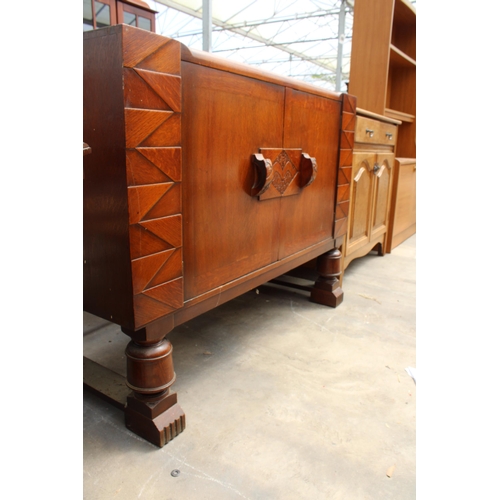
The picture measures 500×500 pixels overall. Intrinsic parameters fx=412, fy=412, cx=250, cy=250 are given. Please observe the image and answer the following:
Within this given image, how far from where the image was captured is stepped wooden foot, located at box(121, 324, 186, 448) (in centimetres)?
103

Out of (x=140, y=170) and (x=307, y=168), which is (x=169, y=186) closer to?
(x=140, y=170)

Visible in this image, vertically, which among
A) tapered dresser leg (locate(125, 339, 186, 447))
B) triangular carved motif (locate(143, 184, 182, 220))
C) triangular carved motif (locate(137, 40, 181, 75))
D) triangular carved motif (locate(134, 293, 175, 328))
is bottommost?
tapered dresser leg (locate(125, 339, 186, 447))

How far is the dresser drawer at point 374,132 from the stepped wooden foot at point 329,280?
0.62 m

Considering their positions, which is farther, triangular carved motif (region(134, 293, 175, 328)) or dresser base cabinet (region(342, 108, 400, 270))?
dresser base cabinet (region(342, 108, 400, 270))

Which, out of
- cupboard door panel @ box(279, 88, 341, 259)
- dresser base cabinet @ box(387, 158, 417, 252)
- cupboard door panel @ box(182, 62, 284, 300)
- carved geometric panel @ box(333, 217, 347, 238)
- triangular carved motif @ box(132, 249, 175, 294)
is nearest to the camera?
triangular carved motif @ box(132, 249, 175, 294)

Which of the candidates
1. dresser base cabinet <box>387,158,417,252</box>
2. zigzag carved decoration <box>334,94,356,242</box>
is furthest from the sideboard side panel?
dresser base cabinet <box>387,158,417,252</box>

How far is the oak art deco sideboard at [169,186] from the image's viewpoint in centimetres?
87

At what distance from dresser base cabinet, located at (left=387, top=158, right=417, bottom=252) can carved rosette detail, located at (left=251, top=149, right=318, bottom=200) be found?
5.12ft

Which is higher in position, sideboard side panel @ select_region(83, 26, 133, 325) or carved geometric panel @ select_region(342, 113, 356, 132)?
carved geometric panel @ select_region(342, 113, 356, 132)

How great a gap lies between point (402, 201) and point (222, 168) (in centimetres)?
235

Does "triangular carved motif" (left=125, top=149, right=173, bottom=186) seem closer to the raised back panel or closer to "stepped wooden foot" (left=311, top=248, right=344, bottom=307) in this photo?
"stepped wooden foot" (left=311, top=248, right=344, bottom=307)

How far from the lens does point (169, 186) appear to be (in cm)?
95

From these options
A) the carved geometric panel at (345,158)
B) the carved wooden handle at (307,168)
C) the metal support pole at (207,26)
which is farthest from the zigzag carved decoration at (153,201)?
the metal support pole at (207,26)
